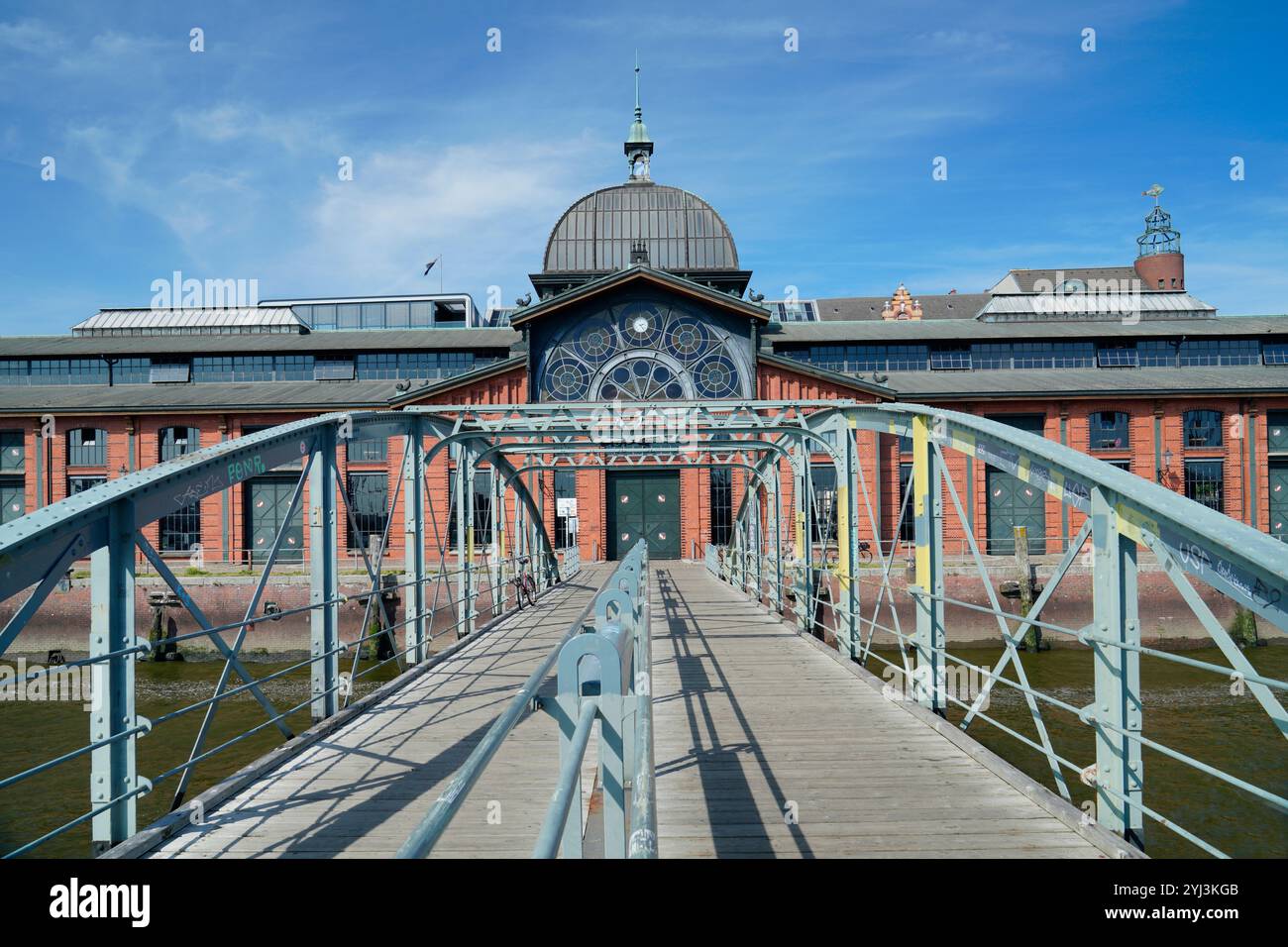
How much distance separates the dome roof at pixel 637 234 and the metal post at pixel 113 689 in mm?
34356

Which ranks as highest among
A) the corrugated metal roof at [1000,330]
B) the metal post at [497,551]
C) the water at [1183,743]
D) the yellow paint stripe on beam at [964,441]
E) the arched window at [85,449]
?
the corrugated metal roof at [1000,330]

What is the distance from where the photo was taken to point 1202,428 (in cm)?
3331

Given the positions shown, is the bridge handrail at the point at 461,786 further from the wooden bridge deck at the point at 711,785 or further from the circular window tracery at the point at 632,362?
the circular window tracery at the point at 632,362

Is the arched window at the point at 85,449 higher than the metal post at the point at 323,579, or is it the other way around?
the arched window at the point at 85,449

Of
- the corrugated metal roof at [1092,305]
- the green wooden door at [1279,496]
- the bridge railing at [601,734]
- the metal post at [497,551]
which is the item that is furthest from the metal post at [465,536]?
the corrugated metal roof at [1092,305]

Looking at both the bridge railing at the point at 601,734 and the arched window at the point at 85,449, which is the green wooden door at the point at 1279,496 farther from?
the arched window at the point at 85,449

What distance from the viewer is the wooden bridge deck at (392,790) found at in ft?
16.1

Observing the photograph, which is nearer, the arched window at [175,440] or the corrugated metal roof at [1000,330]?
the arched window at [175,440]

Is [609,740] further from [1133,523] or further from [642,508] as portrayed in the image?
[642,508]

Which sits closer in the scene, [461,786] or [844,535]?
[461,786]

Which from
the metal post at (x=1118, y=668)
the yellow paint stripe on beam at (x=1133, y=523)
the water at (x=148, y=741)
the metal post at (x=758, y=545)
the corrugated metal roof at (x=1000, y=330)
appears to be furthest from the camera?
the corrugated metal roof at (x=1000, y=330)

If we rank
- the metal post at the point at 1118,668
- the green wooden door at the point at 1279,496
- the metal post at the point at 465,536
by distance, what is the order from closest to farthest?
1. the metal post at the point at 1118,668
2. the metal post at the point at 465,536
3. the green wooden door at the point at 1279,496

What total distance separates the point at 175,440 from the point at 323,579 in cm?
2972

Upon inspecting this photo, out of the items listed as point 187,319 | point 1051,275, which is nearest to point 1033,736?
point 187,319
